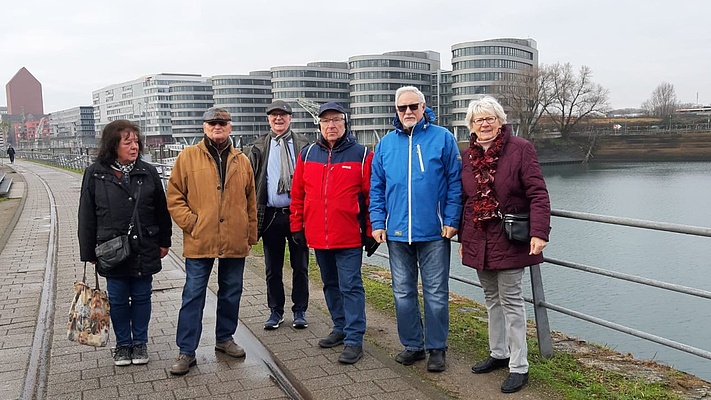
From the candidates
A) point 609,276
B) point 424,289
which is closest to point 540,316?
point 609,276

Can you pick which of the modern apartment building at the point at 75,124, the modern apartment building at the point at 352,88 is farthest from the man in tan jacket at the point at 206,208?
the modern apartment building at the point at 75,124

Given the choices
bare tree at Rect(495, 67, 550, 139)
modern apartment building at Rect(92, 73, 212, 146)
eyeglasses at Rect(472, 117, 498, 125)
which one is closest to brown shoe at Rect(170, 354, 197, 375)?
eyeglasses at Rect(472, 117, 498, 125)

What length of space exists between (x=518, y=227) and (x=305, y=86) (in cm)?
9936

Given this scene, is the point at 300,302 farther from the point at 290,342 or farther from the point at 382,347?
the point at 382,347

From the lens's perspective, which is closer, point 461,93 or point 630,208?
point 630,208

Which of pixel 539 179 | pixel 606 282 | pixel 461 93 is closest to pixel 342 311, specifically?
pixel 539 179

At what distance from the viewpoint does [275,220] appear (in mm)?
4910

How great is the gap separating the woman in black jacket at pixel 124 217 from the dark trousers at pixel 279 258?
0.90 metres

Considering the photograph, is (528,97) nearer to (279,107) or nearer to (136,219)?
(279,107)

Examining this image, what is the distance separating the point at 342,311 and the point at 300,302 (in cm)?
59

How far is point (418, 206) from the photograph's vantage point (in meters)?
3.98

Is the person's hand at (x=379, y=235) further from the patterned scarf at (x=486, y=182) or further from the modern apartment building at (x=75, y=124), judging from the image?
the modern apartment building at (x=75, y=124)

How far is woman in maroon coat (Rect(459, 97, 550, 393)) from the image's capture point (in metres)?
3.60

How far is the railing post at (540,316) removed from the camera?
427 cm
